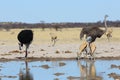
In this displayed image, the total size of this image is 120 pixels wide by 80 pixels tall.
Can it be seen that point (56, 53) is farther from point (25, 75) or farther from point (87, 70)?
point (25, 75)

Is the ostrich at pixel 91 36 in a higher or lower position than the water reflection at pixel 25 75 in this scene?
higher

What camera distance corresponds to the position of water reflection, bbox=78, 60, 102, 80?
50.5ft

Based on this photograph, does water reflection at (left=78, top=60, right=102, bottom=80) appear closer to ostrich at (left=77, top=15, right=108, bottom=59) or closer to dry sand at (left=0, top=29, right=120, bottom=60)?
ostrich at (left=77, top=15, right=108, bottom=59)

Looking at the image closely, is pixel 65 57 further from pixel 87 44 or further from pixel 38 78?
pixel 38 78

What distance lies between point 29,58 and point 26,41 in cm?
235

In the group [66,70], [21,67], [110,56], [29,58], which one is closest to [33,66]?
[21,67]

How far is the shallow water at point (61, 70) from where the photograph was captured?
1561 cm

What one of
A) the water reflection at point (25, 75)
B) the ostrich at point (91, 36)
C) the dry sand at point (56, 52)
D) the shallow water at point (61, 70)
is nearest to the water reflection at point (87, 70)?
the shallow water at point (61, 70)

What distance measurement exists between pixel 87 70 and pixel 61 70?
3.29 feet

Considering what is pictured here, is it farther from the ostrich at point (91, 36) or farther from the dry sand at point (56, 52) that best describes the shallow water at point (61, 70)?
the dry sand at point (56, 52)

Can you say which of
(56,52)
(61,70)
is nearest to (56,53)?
(56,52)

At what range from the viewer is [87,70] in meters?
17.6

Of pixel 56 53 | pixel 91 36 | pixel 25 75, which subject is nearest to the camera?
pixel 25 75

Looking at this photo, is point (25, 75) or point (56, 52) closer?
point (25, 75)
